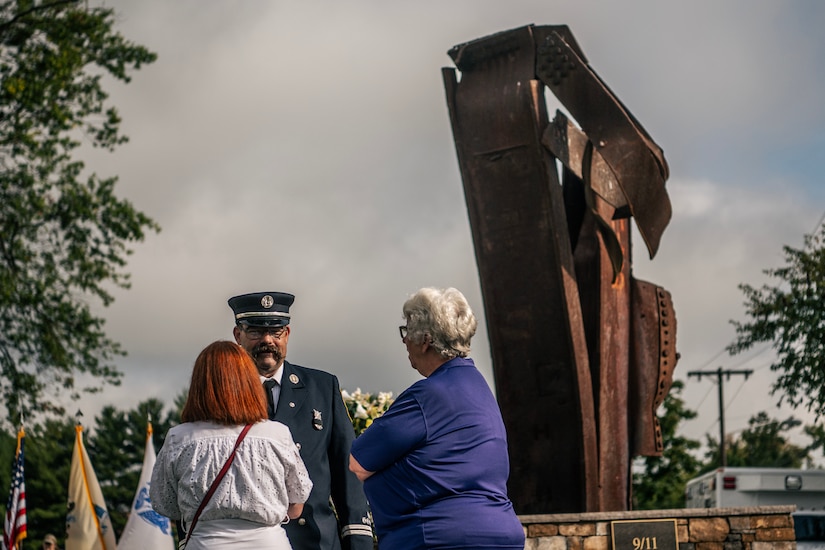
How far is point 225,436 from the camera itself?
3.59 meters

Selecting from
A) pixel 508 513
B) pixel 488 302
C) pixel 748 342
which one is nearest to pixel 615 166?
pixel 488 302

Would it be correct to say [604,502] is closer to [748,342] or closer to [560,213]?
[560,213]

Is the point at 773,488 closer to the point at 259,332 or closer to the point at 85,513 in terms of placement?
the point at 85,513

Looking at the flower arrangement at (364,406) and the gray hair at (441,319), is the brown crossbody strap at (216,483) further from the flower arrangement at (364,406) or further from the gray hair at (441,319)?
the flower arrangement at (364,406)

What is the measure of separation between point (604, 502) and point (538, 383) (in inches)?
43.9

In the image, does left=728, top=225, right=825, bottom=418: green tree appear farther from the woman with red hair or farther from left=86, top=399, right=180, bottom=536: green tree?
left=86, top=399, right=180, bottom=536: green tree

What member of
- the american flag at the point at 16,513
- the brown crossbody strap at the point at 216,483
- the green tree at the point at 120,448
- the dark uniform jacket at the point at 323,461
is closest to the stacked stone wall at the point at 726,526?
the dark uniform jacket at the point at 323,461

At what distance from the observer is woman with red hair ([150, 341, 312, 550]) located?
139 inches

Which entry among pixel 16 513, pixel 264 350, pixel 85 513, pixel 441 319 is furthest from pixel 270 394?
pixel 85 513

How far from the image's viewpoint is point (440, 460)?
3.43 meters

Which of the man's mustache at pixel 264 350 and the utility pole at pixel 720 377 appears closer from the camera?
the man's mustache at pixel 264 350

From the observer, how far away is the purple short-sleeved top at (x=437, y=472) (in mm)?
3381

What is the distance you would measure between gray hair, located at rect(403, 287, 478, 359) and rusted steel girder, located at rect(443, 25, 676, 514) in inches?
222

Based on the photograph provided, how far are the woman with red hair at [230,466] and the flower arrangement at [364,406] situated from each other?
4593mm
